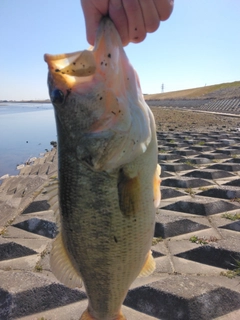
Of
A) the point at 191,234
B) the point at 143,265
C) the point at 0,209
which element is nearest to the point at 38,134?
the point at 0,209

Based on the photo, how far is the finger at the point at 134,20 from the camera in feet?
6.95

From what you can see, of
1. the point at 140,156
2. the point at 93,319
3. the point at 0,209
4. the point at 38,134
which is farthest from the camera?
the point at 38,134

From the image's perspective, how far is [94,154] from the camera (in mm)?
2273

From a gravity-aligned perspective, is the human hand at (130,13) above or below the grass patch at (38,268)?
above

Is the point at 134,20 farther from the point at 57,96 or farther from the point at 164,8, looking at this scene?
the point at 57,96

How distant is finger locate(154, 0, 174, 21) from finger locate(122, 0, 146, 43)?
128 mm

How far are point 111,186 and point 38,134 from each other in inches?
1032

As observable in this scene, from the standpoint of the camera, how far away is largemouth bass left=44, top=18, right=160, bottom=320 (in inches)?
89.0

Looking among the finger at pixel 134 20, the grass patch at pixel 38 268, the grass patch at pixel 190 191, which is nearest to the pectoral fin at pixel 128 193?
the finger at pixel 134 20

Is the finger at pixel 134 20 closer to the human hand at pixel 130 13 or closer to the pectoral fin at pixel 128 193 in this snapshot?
the human hand at pixel 130 13

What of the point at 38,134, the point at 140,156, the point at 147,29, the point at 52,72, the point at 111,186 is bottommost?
the point at 38,134

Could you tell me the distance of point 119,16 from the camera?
2.17m

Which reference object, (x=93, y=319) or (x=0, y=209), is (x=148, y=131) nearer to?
(x=93, y=319)

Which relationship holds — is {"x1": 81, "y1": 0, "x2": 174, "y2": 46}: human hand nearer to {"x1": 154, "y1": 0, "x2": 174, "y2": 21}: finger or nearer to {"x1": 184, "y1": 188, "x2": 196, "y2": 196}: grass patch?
{"x1": 154, "y1": 0, "x2": 174, "y2": 21}: finger
